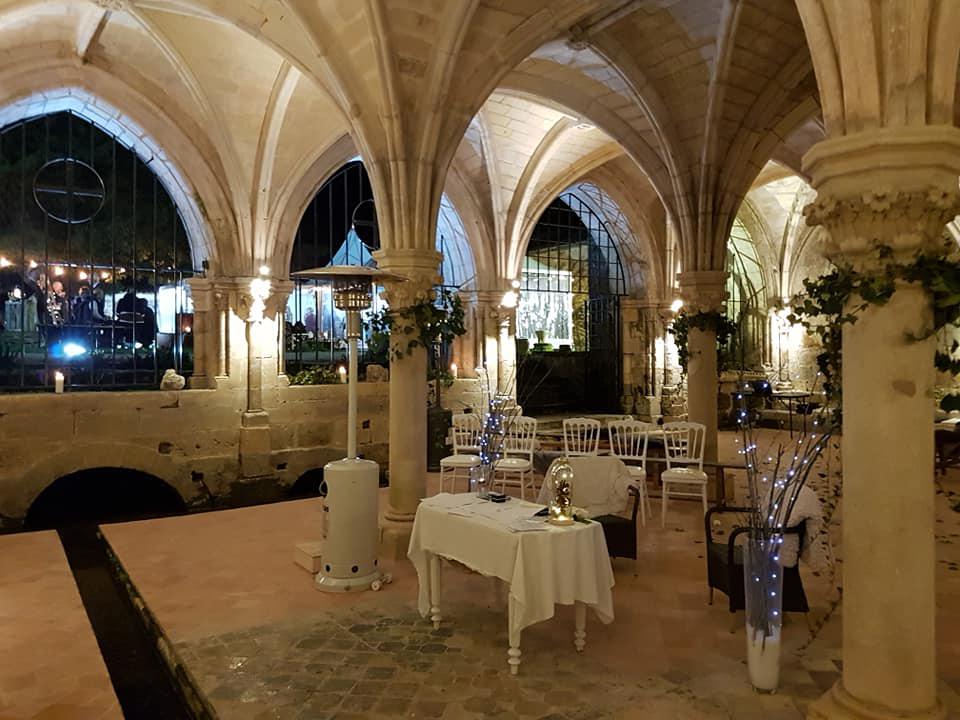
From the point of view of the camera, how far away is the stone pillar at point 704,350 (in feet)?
24.9

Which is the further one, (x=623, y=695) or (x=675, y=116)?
(x=675, y=116)

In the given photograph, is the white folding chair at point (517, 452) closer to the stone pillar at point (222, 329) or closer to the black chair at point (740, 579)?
the black chair at point (740, 579)

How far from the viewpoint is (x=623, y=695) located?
126 inches

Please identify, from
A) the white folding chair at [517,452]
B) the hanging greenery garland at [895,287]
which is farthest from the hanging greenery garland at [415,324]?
the hanging greenery garland at [895,287]

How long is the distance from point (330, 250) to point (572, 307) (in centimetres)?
573

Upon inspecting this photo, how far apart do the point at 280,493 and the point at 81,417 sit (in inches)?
112

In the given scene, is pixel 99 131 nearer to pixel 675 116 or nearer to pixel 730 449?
pixel 675 116

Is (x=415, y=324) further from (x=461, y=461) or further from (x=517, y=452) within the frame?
(x=517, y=452)

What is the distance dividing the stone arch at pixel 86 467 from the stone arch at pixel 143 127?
111 inches

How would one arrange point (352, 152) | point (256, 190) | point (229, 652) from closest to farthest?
point (229, 652)
point (256, 190)
point (352, 152)

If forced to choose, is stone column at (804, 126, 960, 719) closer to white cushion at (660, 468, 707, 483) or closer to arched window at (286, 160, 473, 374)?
white cushion at (660, 468, 707, 483)

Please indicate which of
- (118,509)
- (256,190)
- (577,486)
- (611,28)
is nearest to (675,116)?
(611,28)

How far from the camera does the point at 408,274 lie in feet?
18.4

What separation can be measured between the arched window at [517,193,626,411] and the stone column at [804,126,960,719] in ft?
38.6
